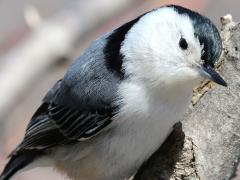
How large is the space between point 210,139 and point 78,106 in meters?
0.48

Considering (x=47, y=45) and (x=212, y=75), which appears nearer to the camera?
(x=47, y=45)

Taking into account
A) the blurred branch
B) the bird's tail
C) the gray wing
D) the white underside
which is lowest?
the white underside

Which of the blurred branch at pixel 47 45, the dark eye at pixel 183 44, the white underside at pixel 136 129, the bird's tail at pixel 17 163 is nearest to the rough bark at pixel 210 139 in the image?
the white underside at pixel 136 129

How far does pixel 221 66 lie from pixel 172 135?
0.89 ft

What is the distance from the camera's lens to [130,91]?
2.13 meters

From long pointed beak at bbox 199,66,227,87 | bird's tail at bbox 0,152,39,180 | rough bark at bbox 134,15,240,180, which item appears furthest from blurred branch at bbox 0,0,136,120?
bird's tail at bbox 0,152,39,180

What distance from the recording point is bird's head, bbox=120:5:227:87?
204 centimetres

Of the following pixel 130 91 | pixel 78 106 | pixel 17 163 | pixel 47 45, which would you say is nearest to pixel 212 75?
pixel 130 91

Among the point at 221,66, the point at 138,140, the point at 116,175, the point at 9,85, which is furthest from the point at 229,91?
the point at 9,85

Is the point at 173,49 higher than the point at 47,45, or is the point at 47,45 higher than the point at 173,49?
the point at 47,45

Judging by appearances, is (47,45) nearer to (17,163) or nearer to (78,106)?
(78,106)

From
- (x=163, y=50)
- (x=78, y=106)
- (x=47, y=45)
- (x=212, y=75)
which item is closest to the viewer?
(x=47, y=45)

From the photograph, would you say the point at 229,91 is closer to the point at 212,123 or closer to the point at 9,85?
the point at 212,123

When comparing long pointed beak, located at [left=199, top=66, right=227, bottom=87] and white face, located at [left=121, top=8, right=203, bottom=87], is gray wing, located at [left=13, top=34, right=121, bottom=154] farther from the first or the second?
long pointed beak, located at [left=199, top=66, right=227, bottom=87]
